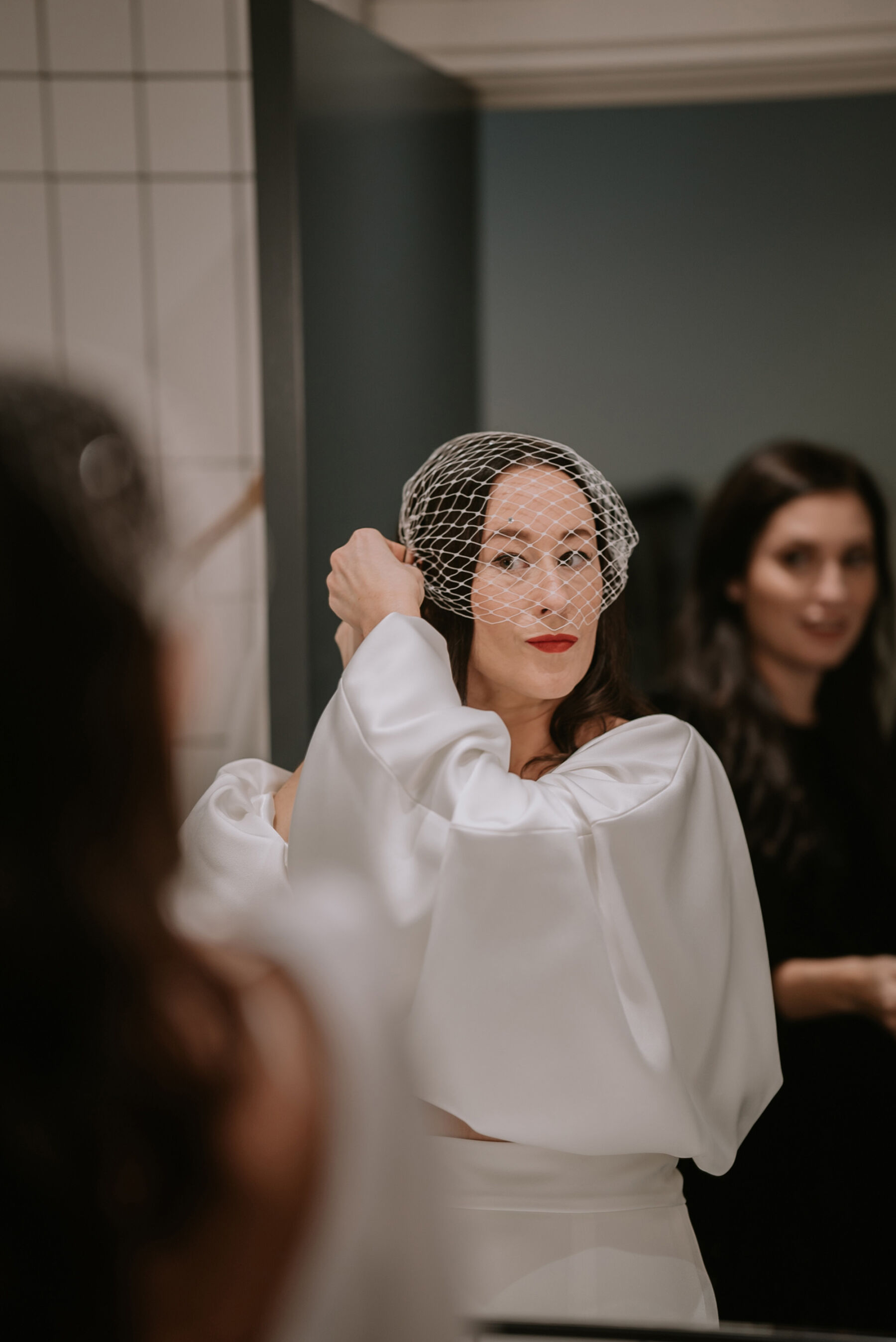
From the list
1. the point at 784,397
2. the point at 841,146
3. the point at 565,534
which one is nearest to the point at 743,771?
the point at 565,534

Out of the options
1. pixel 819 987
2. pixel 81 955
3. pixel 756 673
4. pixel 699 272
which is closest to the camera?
pixel 81 955

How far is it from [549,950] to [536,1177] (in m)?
0.18

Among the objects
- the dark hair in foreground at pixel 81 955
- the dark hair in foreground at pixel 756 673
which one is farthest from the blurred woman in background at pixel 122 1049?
the dark hair in foreground at pixel 756 673

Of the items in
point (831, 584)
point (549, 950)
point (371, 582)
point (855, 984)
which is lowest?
point (855, 984)

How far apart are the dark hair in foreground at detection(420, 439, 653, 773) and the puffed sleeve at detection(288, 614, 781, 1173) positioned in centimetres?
5

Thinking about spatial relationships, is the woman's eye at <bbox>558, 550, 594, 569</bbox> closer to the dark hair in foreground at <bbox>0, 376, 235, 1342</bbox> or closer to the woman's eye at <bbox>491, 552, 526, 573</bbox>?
the woman's eye at <bbox>491, 552, 526, 573</bbox>

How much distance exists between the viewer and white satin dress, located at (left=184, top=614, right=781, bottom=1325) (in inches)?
25.7

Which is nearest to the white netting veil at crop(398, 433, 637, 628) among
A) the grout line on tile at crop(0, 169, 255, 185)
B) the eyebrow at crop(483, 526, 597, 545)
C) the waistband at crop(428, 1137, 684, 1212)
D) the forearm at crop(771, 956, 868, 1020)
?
the eyebrow at crop(483, 526, 597, 545)

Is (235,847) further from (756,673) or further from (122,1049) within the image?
(756,673)

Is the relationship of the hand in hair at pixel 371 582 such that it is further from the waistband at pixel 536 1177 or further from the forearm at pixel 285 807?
the waistband at pixel 536 1177

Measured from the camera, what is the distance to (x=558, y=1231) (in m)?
0.70

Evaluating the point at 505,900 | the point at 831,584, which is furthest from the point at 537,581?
the point at 831,584

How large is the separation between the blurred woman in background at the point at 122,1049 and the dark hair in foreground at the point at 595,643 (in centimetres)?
43

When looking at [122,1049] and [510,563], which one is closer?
[122,1049]
